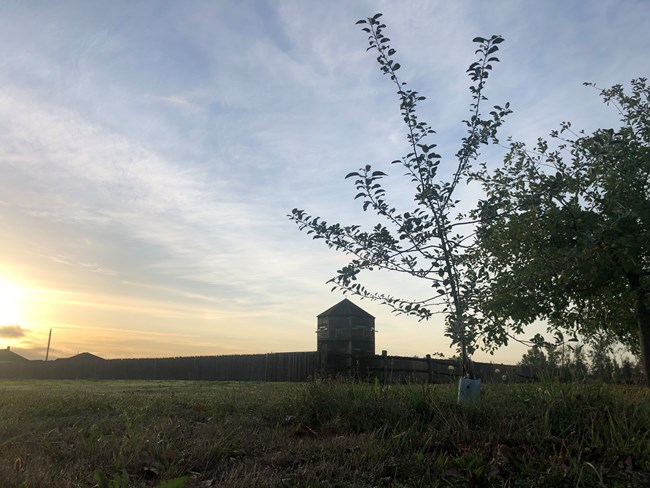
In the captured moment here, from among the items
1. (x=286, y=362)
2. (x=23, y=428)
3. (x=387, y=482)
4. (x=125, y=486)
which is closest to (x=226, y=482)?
(x=125, y=486)

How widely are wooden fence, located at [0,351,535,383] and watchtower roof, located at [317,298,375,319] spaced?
222 inches

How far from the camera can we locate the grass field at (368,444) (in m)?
4.57

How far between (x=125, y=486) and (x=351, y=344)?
3134 centimetres

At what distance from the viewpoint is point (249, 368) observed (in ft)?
116

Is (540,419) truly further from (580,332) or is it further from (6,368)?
(6,368)

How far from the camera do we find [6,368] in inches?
2343

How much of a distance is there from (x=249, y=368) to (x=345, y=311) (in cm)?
749

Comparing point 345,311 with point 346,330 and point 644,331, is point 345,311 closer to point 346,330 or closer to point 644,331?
point 346,330

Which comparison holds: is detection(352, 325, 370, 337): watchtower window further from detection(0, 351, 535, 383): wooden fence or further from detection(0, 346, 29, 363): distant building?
detection(0, 346, 29, 363): distant building

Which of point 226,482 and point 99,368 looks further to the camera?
point 99,368

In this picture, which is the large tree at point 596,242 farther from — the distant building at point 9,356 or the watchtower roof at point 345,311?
the distant building at point 9,356

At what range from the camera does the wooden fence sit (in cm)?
2597

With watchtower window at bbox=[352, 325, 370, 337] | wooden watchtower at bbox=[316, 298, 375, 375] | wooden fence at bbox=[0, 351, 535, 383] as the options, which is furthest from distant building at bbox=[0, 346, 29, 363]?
watchtower window at bbox=[352, 325, 370, 337]

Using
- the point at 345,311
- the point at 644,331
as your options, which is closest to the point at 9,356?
the point at 345,311
